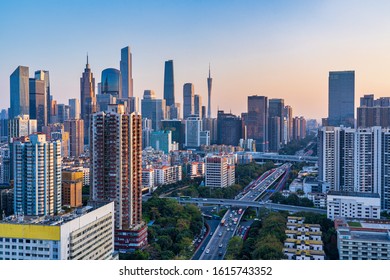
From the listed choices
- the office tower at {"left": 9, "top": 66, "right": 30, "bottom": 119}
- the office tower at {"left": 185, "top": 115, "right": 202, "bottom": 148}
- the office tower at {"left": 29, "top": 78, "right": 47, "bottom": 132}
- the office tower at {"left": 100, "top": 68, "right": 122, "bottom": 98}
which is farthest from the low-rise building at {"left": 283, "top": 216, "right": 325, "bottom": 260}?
the office tower at {"left": 185, "top": 115, "right": 202, "bottom": 148}

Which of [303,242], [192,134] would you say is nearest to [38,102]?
[303,242]

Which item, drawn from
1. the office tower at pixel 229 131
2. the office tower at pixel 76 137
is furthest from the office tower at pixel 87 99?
the office tower at pixel 229 131

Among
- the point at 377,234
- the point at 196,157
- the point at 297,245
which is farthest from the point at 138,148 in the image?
the point at 196,157

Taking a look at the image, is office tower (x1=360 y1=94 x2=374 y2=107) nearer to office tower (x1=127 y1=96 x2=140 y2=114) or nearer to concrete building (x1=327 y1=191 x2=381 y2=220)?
concrete building (x1=327 y1=191 x2=381 y2=220)

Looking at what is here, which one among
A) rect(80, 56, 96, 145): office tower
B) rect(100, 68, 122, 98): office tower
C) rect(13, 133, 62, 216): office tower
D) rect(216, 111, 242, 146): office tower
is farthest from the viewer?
rect(216, 111, 242, 146): office tower

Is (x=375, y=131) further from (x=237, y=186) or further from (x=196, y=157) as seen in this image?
(x=196, y=157)

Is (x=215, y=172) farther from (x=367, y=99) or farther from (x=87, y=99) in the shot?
(x=367, y=99)
